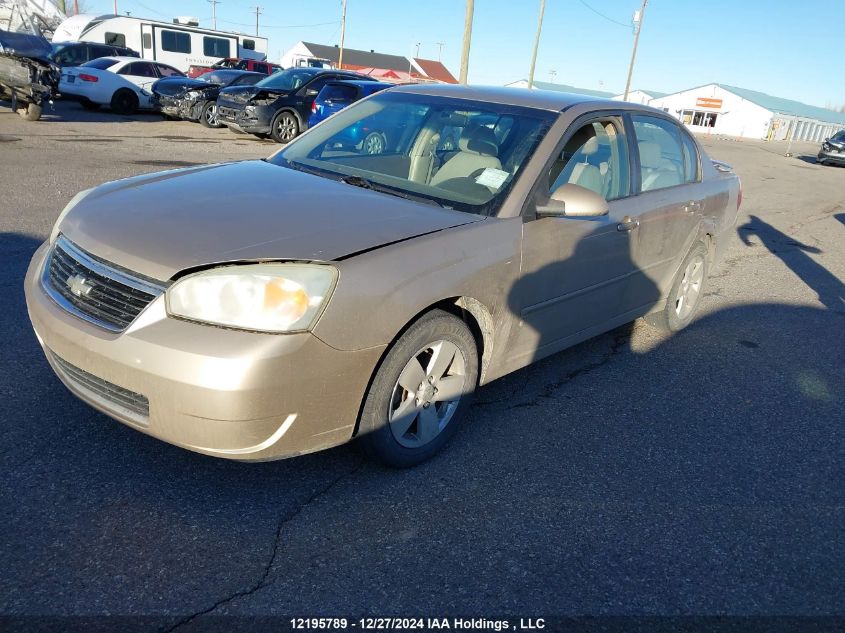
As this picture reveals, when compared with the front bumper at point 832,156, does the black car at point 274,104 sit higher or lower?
higher

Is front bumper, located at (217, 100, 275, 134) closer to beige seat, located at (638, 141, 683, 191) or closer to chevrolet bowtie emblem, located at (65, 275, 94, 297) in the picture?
beige seat, located at (638, 141, 683, 191)

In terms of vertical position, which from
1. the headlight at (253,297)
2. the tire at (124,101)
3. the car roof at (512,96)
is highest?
the car roof at (512,96)

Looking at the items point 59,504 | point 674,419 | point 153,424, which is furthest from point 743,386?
point 59,504

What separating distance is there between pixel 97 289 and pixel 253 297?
663 millimetres

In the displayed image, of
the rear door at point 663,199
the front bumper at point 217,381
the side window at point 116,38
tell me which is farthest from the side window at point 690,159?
the side window at point 116,38

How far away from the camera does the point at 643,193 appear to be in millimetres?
4387

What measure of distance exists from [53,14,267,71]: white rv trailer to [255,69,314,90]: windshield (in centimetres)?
1699

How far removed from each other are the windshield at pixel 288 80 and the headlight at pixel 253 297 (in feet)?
47.7

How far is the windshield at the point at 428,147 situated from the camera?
141 inches

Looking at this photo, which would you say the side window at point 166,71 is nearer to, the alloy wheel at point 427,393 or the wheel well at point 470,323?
the wheel well at point 470,323

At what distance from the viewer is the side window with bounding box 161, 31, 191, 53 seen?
30.6 m

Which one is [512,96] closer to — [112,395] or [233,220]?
[233,220]

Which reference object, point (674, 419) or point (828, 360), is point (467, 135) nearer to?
point (674, 419)

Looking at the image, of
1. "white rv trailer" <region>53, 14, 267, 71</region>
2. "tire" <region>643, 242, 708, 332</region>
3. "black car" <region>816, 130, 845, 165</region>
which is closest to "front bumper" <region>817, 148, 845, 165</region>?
"black car" <region>816, 130, 845, 165</region>
